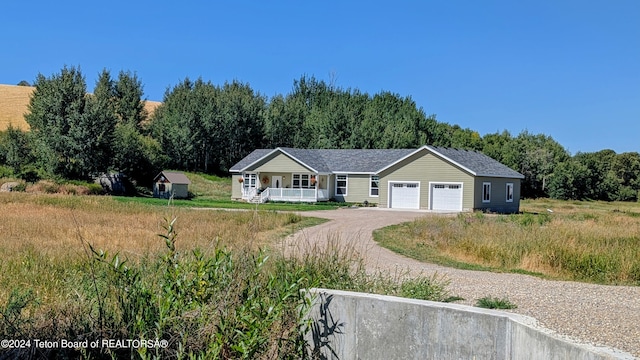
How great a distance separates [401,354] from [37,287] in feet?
16.3

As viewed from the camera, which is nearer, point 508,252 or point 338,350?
point 338,350

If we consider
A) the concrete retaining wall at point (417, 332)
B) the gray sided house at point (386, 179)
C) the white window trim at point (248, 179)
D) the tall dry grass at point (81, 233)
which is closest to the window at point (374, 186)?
the gray sided house at point (386, 179)

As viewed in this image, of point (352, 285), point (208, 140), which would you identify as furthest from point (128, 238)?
point (208, 140)

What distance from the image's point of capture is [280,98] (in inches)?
2776

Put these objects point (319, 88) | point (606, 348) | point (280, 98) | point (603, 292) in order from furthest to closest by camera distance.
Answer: point (319, 88) < point (280, 98) < point (603, 292) < point (606, 348)

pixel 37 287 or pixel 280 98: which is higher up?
pixel 280 98

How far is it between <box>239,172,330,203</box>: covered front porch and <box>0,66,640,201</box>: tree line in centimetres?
1138

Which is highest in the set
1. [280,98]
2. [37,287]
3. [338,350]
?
[280,98]

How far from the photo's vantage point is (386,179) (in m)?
36.8

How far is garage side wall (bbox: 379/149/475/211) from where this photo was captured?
3369 centimetres

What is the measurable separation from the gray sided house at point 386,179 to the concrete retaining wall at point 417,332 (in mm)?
24389

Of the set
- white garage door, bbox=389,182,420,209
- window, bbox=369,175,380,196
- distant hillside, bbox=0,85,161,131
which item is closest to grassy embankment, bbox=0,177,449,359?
white garage door, bbox=389,182,420,209

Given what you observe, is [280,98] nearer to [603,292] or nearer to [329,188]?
[329,188]

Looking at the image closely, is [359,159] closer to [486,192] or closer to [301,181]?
[301,181]
